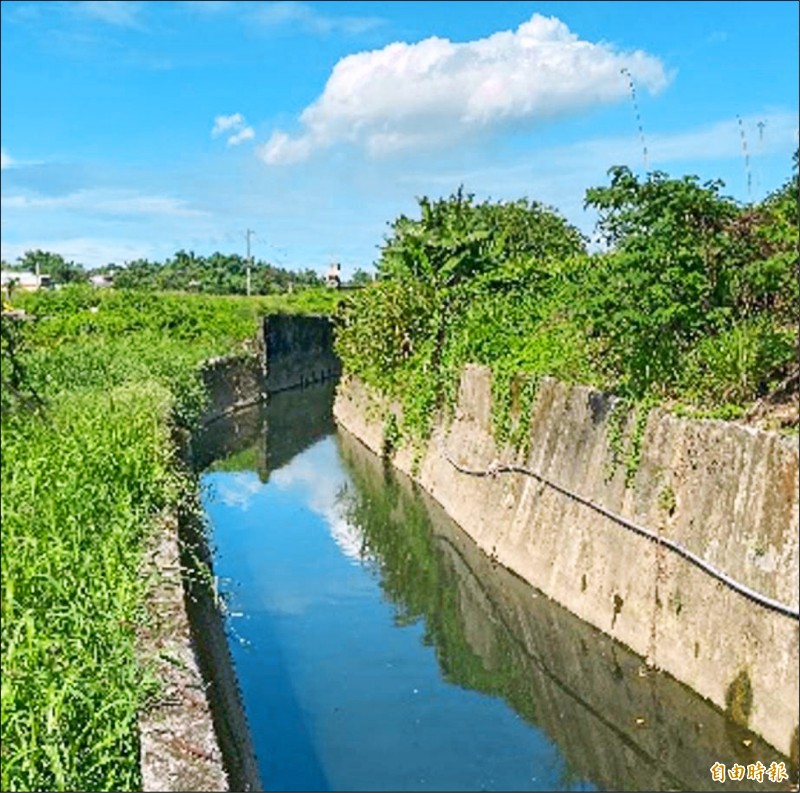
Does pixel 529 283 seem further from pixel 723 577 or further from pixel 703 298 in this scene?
pixel 723 577

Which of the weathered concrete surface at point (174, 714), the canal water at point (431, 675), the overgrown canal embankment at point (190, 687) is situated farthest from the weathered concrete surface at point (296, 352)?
the weathered concrete surface at point (174, 714)

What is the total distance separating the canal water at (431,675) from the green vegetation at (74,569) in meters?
1.98

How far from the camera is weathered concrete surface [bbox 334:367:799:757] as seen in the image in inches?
320

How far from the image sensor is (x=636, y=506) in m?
10.6

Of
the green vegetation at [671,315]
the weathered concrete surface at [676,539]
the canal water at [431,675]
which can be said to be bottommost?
the canal water at [431,675]

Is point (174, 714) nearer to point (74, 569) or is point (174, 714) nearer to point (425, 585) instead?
point (74, 569)

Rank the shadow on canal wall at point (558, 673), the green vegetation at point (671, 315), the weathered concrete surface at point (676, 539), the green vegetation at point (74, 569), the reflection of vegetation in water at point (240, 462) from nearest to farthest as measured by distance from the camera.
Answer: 1. the green vegetation at point (74, 569)
2. the weathered concrete surface at point (676, 539)
3. the shadow on canal wall at point (558, 673)
4. the green vegetation at point (671, 315)
5. the reflection of vegetation in water at point (240, 462)

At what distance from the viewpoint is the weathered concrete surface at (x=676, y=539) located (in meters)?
8.12

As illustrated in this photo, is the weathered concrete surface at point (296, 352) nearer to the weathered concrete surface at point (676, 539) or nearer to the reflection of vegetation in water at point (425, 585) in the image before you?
the reflection of vegetation in water at point (425, 585)

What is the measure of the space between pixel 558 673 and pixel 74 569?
5280 millimetres

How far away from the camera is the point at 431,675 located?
1073cm

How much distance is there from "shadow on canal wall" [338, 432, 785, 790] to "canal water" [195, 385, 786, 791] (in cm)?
2

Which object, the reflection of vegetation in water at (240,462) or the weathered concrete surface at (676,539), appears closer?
the weathered concrete surface at (676,539)

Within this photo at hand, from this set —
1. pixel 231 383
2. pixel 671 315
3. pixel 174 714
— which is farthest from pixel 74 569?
pixel 231 383
